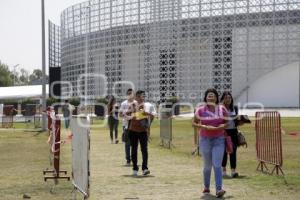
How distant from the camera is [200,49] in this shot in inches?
2640

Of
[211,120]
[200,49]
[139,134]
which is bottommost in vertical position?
[139,134]

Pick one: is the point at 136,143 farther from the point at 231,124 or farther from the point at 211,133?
the point at 211,133

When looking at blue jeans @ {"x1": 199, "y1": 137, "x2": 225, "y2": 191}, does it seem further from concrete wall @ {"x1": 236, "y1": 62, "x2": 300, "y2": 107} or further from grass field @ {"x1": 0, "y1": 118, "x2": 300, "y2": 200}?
concrete wall @ {"x1": 236, "y1": 62, "x2": 300, "y2": 107}

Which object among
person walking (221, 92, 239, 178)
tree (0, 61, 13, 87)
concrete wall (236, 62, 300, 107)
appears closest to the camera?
person walking (221, 92, 239, 178)

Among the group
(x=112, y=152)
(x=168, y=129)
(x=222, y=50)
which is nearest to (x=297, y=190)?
(x=112, y=152)

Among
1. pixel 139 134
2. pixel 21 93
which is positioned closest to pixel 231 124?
pixel 139 134

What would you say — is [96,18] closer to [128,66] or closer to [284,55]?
[128,66]

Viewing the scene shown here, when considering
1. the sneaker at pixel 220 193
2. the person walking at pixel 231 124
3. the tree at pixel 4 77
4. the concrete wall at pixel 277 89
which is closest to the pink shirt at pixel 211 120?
the sneaker at pixel 220 193

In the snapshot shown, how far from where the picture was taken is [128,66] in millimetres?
72562

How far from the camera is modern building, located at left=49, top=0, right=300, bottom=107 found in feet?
216

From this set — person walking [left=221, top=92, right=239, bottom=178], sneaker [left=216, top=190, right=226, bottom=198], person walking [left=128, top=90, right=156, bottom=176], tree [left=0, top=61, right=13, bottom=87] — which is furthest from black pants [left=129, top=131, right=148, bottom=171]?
tree [left=0, top=61, right=13, bottom=87]

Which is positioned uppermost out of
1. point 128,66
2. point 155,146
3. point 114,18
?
point 114,18

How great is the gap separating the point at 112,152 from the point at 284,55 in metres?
51.8

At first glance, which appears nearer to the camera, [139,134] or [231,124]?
[231,124]
